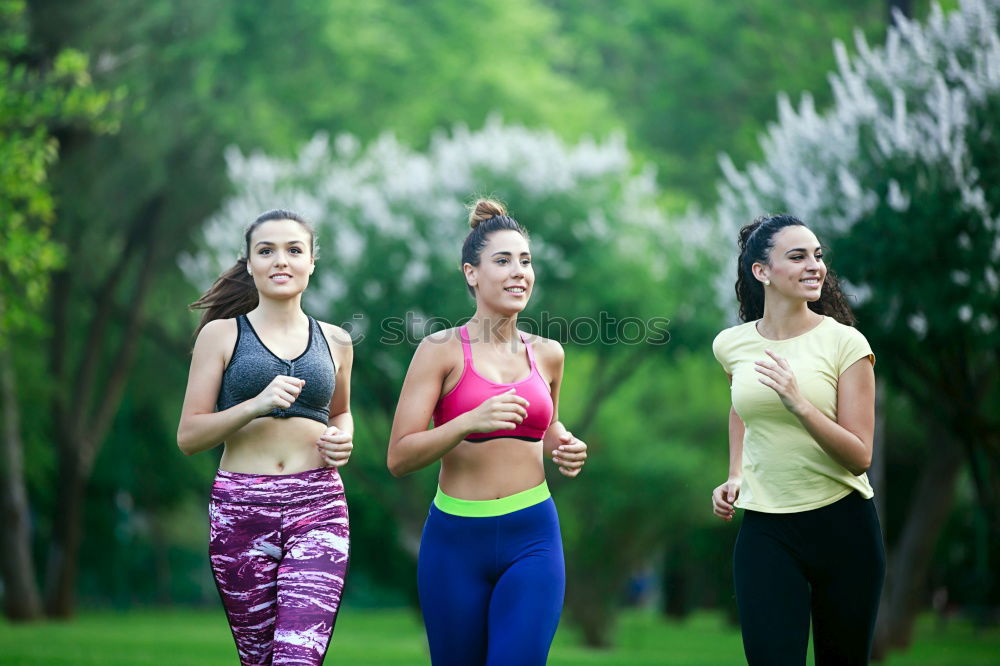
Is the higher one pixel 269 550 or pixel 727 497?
pixel 727 497

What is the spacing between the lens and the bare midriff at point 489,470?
18.2 ft

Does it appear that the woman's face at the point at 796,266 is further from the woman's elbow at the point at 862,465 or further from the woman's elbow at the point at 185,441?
the woman's elbow at the point at 185,441

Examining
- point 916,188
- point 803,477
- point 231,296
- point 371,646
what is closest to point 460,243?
point 371,646

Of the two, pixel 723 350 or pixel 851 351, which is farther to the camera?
pixel 723 350

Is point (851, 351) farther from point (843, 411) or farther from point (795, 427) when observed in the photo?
point (795, 427)

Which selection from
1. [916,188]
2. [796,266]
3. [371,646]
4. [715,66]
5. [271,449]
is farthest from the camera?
[715,66]

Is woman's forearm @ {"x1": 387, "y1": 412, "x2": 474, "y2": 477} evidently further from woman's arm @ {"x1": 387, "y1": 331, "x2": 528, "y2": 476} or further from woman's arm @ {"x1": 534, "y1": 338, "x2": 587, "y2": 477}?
woman's arm @ {"x1": 534, "y1": 338, "x2": 587, "y2": 477}

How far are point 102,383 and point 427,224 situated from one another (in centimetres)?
1499

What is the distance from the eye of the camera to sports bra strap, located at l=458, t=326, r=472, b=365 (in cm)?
565

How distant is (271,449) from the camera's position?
18.6ft

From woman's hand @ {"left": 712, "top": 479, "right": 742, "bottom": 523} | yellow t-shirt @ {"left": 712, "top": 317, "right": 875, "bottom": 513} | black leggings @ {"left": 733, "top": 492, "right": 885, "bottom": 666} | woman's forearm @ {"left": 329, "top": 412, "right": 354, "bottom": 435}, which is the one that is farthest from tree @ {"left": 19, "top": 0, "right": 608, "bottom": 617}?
black leggings @ {"left": 733, "top": 492, "right": 885, "bottom": 666}

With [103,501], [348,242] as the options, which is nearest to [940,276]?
[348,242]

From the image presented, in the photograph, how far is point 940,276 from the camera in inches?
512

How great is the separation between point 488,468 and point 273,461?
0.96 m
